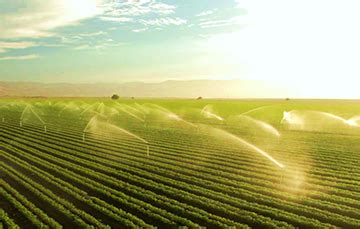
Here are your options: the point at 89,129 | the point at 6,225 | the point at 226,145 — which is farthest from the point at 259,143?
the point at 6,225

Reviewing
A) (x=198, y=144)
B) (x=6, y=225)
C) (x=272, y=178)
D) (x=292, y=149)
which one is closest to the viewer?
(x=6, y=225)

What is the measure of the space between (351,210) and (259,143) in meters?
18.2

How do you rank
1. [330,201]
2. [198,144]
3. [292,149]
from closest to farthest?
[330,201], [292,149], [198,144]

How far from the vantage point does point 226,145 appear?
29.7 metres

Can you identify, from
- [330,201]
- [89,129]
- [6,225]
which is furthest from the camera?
[89,129]

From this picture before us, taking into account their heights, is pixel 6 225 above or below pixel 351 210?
below

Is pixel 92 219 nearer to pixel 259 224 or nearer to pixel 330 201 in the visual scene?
pixel 259 224

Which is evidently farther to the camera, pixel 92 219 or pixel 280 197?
pixel 280 197

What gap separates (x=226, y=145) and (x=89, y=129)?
18358mm

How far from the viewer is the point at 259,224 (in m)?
12.6

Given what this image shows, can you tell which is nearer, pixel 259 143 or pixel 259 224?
pixel 259 224

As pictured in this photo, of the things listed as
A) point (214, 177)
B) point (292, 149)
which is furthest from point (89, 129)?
point (214, 177)

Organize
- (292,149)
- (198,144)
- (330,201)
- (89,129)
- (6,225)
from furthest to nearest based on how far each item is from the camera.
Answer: (89,129) → (198,144) → (292,149) → (330,201) → (6,225)

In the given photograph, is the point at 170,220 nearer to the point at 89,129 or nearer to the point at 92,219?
the point at 92,219
